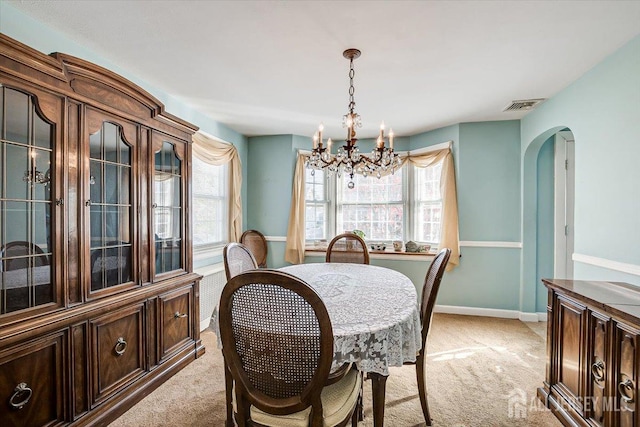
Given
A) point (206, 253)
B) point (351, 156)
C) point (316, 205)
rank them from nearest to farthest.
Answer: point (351, 156) → point (206, 253) → point (316, 205)

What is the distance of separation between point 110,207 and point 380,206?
3.56 m

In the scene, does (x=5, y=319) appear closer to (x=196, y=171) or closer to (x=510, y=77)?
(x=196, y=171)

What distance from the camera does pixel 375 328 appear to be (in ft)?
4.83

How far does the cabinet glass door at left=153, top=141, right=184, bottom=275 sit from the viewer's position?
2.52 meters

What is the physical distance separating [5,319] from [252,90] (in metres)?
2.39

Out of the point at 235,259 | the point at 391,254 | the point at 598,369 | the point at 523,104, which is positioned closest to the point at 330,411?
the point at 235,259

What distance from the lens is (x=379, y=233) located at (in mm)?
4801

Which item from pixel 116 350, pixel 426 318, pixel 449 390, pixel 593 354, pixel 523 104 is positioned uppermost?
pixel 523 104

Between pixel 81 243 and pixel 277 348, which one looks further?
pixel 81 243

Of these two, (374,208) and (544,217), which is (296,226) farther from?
(544,217)

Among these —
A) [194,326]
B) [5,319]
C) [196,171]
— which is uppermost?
[196,171]

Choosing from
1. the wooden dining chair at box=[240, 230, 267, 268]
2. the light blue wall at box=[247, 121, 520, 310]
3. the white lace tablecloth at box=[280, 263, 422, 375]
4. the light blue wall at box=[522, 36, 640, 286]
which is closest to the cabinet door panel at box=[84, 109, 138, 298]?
the white lace tablecloth at box=[280, 263, 422, 375]

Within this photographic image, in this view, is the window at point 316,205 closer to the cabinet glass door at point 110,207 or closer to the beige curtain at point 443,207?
the beige curtain at point 443,207

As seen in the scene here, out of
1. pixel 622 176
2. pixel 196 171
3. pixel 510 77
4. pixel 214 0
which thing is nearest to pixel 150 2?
pixel 214 0
